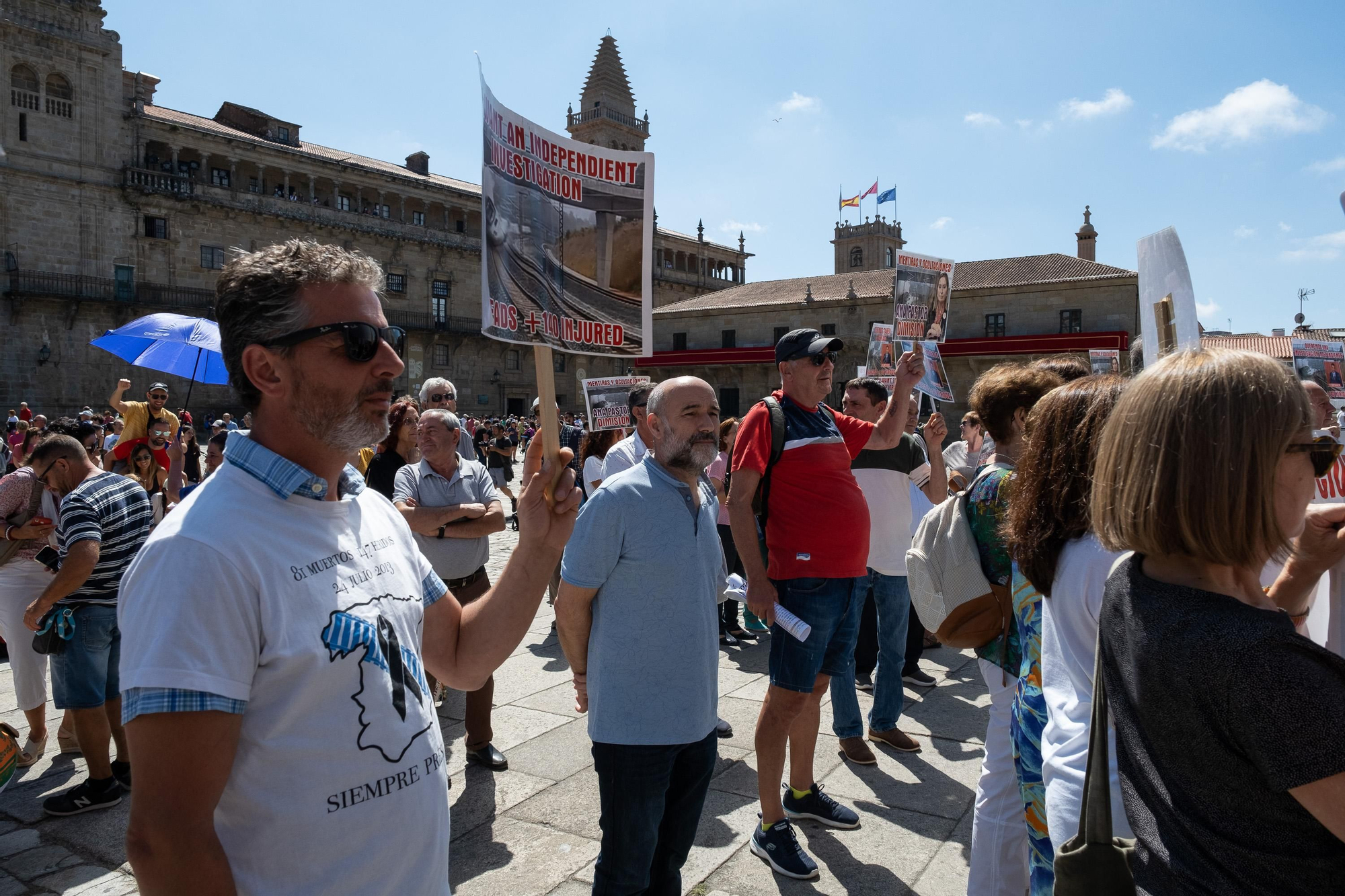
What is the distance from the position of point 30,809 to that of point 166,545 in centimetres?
385

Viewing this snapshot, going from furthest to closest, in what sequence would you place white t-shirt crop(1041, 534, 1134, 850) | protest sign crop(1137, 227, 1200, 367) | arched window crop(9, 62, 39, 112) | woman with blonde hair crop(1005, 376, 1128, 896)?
1. arched window crop(9, 62, 39, 112)
2. protest sign crop(1137, 227, 1200, 367)
3. woman with blonde hair crop(1005, 376, 1128, 896)
4. white t-shirt crop(1041, 534, 1134, 850)

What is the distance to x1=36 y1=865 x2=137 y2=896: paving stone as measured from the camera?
10.6 ft

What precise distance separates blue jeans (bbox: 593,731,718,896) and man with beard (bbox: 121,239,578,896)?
0.96 metres

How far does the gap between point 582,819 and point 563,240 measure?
2.62 m

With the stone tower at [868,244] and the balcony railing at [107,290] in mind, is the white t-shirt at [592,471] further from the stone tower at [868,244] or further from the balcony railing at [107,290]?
the stone tower at [868,244]

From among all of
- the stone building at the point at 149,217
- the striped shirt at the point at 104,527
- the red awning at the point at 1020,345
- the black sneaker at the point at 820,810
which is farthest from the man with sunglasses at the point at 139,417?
the red awning at the point at 1020,345

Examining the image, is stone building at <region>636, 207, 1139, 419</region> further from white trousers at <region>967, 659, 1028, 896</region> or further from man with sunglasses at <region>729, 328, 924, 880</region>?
white trousers at <region>967, 659, 1028, 896</region>

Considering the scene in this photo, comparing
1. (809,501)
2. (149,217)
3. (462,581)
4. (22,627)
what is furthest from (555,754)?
(149,217)

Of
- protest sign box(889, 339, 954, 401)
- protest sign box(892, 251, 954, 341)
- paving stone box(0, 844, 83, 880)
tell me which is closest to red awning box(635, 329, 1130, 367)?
protest sign box(892, 251, 954, 341)

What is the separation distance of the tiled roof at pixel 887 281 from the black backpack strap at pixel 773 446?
3770 centimetres

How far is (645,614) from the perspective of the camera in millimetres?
2576

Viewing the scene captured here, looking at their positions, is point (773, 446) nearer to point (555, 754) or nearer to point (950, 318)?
point (555, 754)

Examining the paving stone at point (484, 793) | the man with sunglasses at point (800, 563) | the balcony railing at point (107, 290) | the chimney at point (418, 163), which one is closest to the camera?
the man with sunglasses at point (800, 563)

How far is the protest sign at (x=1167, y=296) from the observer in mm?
2275
